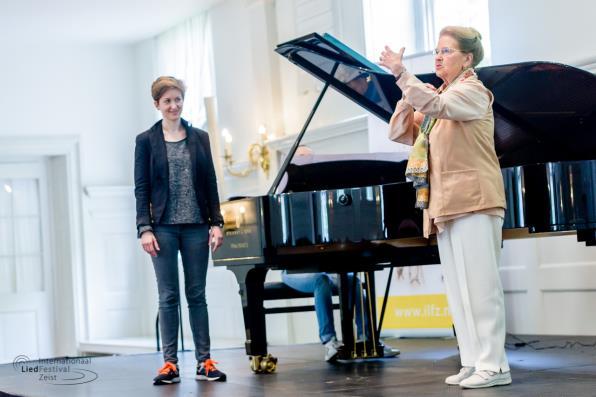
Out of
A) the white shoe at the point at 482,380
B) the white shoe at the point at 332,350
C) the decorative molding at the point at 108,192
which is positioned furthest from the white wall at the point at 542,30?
the decorative molding at the point at 108,192

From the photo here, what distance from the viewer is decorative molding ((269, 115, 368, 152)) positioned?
23.3 feet

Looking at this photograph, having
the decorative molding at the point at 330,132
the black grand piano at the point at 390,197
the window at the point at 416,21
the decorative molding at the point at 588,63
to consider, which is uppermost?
the window at the point at 416,21

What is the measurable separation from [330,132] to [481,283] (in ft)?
14.0

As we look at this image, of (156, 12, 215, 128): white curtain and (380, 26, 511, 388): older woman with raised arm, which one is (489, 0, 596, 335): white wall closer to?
(380, 26, 511, 388): older woman with raised arm

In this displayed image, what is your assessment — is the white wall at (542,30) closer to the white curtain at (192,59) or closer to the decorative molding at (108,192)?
the white curtain at (192,59)

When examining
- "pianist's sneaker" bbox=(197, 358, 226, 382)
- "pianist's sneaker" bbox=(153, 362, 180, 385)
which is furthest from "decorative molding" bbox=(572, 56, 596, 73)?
"pianist's sneaker" bbox=(153, 362, 180, 385)

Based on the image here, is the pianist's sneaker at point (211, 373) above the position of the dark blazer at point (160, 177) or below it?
below

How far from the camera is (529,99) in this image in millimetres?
4133

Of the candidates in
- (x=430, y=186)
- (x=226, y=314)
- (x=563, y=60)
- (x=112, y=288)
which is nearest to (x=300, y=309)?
(x=563, y=60)

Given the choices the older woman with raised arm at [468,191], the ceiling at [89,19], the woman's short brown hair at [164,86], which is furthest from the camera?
the ceiling at [89,19]

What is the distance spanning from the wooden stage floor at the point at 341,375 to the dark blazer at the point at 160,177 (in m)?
0.71

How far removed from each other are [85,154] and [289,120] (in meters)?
3.01

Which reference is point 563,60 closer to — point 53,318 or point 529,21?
point 529,21

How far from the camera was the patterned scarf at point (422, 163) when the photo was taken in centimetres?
330
